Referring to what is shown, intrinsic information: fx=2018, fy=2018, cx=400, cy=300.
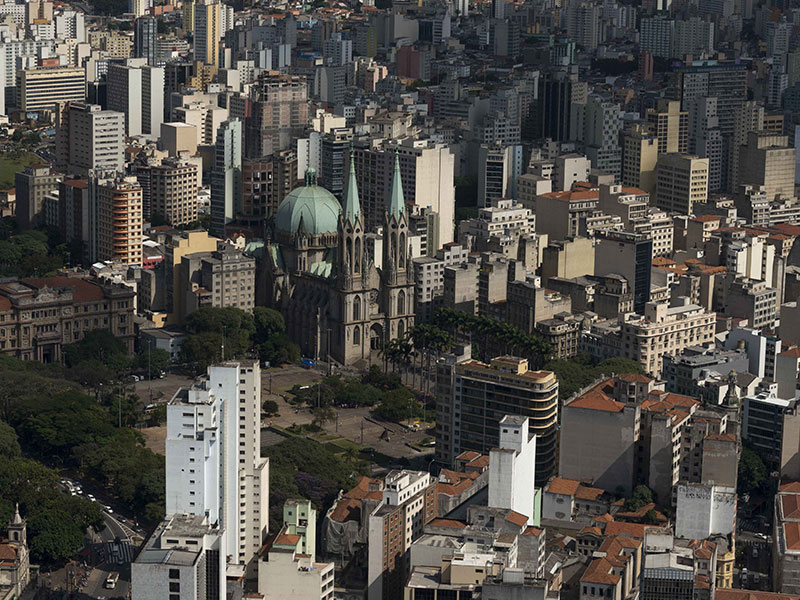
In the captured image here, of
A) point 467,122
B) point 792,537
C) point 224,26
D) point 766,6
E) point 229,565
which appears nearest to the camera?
point 229,565

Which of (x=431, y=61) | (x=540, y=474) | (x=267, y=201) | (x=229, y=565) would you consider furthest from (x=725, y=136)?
(x=229, y=565)

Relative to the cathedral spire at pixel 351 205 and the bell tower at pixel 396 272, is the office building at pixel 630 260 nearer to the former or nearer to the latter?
the bell tower at pixel 396 272

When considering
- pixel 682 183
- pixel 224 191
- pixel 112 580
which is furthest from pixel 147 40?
pixel 112 580

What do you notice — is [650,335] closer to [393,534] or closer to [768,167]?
[393,534]

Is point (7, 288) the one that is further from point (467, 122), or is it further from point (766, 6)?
point (766, 6)

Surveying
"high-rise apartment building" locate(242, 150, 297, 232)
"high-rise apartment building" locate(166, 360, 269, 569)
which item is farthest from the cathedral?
"high-rise apartment building" locate(166, 360, 269, 569)

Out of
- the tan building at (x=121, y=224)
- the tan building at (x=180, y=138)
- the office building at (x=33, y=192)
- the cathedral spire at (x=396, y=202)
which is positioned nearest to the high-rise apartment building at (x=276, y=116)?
the tan building at (x=180, y=138)

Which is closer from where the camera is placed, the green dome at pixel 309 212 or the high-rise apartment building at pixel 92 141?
the green dome at pixel 309 212

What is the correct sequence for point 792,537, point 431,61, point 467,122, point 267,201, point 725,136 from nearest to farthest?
point 792,537, point 267,201, point 725,136, point 467,122, point 431,61
